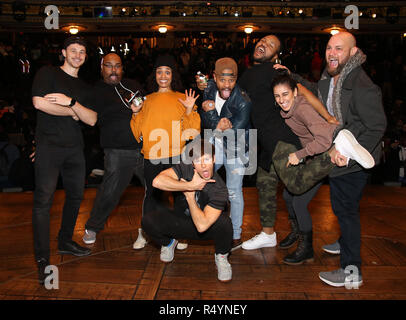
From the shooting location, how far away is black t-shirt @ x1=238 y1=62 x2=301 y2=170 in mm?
2742

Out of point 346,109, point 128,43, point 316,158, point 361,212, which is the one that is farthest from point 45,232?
point 128,43

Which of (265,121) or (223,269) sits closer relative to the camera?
(223,269)

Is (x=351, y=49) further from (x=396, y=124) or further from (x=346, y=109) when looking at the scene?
(x=396, y=124)

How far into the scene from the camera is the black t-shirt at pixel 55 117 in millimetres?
2510

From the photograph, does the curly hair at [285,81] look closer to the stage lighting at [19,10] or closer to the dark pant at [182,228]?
the dark pant at [182,228]

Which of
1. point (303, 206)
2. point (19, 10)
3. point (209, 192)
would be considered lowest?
point (303, 206)

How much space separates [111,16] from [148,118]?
31.5ft

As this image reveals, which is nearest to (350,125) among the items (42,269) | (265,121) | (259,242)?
(265,121)

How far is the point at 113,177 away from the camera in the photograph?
123 inches

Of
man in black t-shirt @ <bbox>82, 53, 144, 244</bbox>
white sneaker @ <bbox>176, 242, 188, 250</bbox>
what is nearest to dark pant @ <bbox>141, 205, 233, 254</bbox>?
white sneaker @ <bbox>176, 242, 188, 250</bbox>

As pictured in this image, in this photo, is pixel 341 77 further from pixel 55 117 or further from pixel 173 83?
pixel 55 117

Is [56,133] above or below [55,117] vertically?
below

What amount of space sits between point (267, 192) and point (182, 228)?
30.9 inches

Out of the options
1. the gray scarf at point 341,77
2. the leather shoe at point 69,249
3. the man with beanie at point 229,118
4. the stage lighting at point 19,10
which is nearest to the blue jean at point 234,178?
the man with beanie at point 229,118
